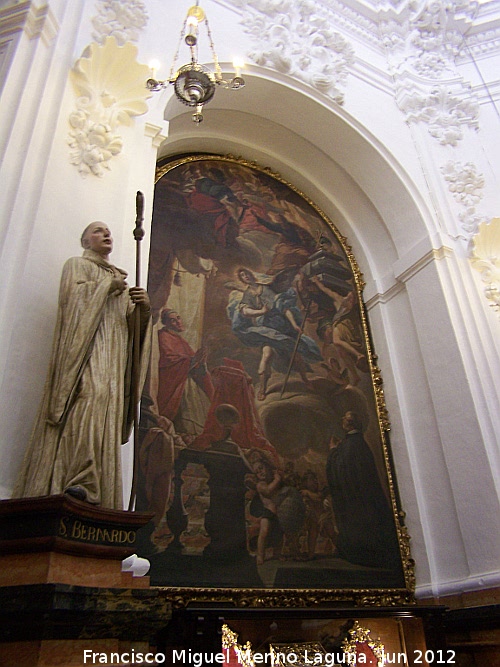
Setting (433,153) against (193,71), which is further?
(433,153)

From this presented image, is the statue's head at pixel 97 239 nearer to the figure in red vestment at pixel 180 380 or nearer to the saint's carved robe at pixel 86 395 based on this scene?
the saint's carved robe at pixel 86 395

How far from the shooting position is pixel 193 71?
4430 millimetres

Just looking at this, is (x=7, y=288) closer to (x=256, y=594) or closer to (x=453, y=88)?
(x=256, y=594)

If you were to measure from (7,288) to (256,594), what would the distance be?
10.5 ft

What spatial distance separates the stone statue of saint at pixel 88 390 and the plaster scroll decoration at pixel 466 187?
15.3 ft

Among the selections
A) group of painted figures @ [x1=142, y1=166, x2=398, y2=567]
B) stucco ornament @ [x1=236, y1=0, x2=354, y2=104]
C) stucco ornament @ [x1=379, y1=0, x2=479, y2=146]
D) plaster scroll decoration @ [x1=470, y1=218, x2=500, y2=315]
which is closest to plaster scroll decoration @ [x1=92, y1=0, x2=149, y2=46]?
stucco ornament @ [x1=236, y1=0, x2=354, y2=104]

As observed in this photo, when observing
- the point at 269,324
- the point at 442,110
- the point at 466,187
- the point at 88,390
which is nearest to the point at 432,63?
the point at 442,110

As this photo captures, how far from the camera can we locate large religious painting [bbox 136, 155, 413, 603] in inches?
188

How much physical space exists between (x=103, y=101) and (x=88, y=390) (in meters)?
2.87

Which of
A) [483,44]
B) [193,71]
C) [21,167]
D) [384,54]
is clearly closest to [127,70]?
[193,71]

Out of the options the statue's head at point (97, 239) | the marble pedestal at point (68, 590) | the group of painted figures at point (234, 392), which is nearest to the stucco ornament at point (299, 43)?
the group of painted figures at point (234, 392)

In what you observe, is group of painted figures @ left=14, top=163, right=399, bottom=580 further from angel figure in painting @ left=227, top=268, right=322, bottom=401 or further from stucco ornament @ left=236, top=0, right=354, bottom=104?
stucco ornament @ left=236, top=0, right=354, bottom=104

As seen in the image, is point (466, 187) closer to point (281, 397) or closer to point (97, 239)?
point (281, 397)

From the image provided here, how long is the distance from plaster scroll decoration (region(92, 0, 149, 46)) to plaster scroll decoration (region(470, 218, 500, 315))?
434 cm
